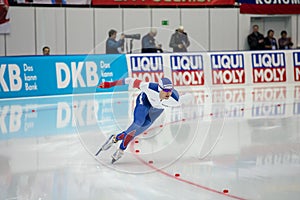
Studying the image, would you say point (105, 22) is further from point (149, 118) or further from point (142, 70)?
point (149, 118)

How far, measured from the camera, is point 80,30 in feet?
68.5

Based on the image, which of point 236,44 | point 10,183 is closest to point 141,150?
point 10,183

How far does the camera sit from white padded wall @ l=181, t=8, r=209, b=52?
73.6 feet

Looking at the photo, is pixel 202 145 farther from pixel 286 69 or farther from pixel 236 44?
pixel 236 44

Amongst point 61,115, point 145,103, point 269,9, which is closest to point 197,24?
point 269,9

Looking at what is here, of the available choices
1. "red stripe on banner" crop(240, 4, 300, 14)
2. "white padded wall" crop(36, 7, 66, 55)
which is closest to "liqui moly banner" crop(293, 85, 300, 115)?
"red stripe on banner" crop(240, 4, 300, 14)

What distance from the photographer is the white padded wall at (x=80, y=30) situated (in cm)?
2069

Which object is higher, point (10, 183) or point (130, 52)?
point (130, 52)

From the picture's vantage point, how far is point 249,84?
62.9 feet

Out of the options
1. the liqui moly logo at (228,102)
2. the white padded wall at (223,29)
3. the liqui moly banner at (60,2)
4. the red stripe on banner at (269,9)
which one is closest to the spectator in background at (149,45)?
the liqui moly logo at (228,102)

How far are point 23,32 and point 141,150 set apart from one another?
1219 centimetres

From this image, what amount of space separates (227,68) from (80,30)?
220 inches

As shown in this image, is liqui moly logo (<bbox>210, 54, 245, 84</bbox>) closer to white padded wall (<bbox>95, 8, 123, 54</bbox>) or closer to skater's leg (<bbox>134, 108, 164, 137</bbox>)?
white padded wall (<bbox>95, 8, 123, 54</bbox>)

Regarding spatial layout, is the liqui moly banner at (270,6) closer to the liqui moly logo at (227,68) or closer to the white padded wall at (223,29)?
the white padded wall at (223,29)
